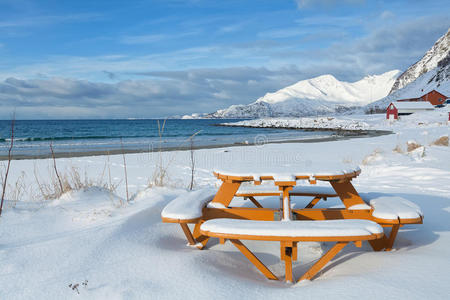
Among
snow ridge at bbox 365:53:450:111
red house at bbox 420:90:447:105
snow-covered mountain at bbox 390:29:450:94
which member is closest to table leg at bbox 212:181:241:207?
red house at bbox 420:90:447:105

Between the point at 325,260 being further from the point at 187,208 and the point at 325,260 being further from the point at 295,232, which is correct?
the point at 187,208

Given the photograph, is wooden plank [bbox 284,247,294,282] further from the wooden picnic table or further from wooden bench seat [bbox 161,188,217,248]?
wooden bench seat [bbox 161,188,217,248]

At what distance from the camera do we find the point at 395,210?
2.87 meters

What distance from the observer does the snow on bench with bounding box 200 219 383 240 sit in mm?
2302

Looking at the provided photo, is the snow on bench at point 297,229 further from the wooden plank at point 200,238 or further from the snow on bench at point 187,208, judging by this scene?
the wooden plank at point 200,238

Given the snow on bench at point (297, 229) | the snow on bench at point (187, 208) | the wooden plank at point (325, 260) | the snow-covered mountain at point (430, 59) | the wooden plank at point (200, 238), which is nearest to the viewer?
the snow on bench at point (297, 229)

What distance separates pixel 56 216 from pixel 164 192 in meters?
1.63

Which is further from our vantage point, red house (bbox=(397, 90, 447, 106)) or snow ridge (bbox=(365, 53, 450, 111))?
snow ridge (bbox=(365, 53, 450, 111))

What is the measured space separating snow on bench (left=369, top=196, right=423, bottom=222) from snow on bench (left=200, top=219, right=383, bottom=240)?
18.4 inches

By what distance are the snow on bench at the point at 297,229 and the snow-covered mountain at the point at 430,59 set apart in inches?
4043

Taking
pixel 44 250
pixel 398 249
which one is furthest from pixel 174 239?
pixel 398 249

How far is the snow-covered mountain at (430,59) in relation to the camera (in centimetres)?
9169

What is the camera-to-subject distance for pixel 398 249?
3061mm

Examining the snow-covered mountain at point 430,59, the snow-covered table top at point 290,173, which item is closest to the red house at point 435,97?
the snow-covered mountain at point 430,59
